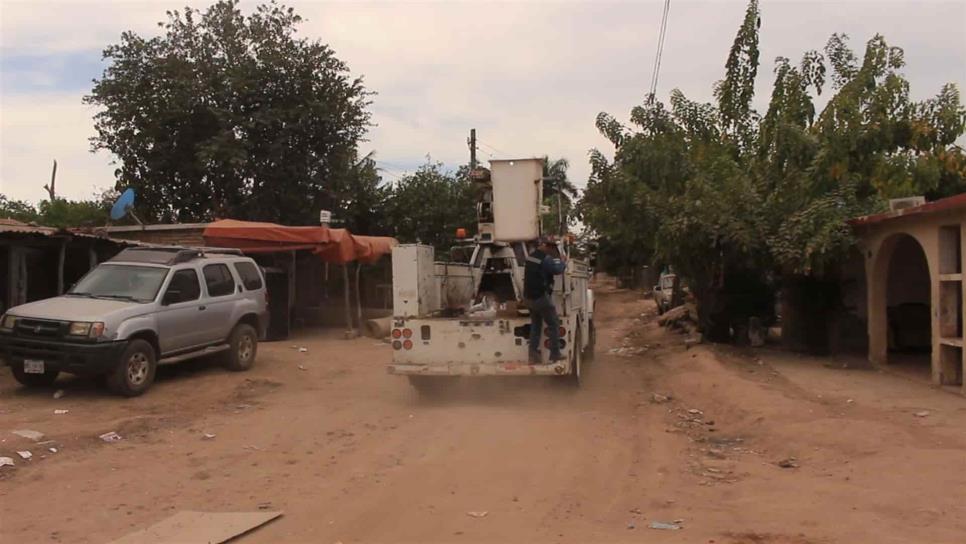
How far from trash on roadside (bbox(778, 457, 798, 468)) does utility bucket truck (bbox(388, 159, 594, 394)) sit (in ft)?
11.3

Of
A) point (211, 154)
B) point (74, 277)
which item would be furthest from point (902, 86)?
point (211, 154)

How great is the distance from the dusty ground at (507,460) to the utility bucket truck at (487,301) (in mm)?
615

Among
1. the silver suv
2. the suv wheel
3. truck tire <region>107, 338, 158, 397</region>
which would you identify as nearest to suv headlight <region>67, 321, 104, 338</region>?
the silver suv

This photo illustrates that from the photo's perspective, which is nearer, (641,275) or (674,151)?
(674,151)

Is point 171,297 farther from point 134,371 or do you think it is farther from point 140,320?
point 134,371

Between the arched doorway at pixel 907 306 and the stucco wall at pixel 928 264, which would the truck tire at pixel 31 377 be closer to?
the stucco wall at pixel 928 264

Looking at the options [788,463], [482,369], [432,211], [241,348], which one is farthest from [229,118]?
[788,463]

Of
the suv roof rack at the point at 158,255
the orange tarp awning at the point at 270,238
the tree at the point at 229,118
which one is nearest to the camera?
the suv roof rack at the point at 158,255

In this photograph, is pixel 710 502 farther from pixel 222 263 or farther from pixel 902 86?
pixel 902 86

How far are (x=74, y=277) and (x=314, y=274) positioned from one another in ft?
29.4

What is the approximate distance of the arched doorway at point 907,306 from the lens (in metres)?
14.5

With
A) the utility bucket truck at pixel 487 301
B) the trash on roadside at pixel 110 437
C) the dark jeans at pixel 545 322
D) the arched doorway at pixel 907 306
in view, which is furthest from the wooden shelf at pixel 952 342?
the trash on roadside at pixel 110 437

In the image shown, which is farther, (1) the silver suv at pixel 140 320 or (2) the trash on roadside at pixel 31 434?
(1) the silver suv at pixel 140 320

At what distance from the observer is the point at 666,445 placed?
8844 mm
